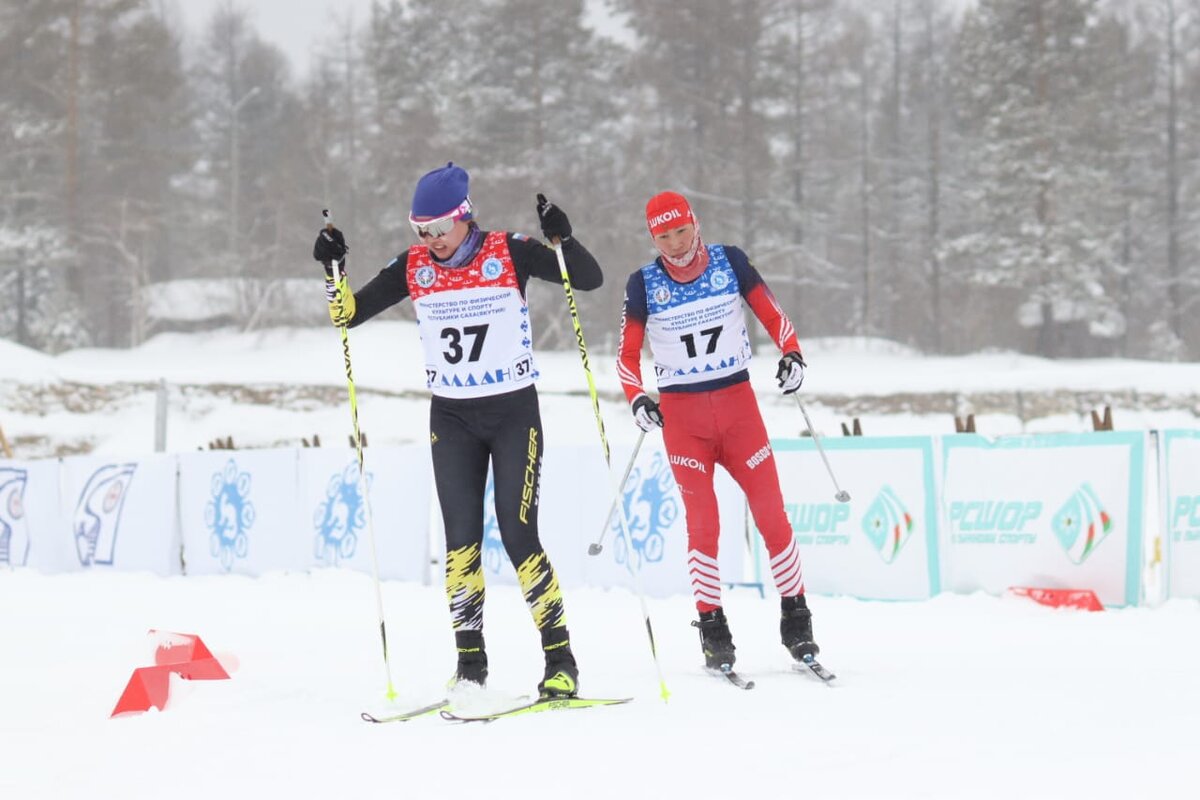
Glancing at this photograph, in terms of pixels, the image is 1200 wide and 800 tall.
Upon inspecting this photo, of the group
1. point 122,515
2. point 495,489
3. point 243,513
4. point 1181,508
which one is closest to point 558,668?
point 495,489

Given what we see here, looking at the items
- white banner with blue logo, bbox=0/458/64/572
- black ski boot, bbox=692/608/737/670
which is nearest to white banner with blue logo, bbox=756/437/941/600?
black ski boot, bbox=692/608/737/670

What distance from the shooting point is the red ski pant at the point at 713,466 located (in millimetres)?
5492

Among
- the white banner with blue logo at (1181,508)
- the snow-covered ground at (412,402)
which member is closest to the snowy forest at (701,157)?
the snow-covered ground at (412,402)

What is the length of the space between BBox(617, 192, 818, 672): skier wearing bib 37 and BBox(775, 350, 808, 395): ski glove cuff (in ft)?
0.04

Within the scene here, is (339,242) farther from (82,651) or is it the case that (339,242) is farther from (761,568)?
(761,568)

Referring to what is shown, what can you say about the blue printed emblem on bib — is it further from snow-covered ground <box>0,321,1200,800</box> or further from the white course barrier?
snow-covered ground <box>0,321,1200,800</box>

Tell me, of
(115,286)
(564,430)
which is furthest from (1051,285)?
(115,286)

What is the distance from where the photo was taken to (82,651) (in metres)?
7.21

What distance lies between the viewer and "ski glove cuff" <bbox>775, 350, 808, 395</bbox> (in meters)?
5.37

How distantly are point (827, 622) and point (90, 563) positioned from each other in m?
9.50

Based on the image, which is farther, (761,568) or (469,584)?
(761,568)

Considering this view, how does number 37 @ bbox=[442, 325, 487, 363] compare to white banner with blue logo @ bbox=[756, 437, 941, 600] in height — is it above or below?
above

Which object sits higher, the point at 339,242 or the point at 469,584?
the point at 339,242

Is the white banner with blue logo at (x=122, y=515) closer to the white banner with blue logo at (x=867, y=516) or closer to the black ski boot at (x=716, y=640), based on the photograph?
the white banner with blue logo at (x=867, y=516)
